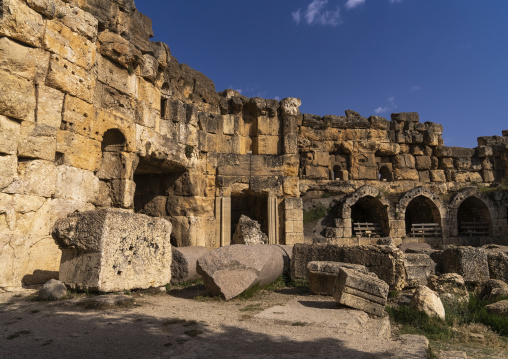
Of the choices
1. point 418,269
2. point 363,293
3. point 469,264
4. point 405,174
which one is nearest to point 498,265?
point 469,264

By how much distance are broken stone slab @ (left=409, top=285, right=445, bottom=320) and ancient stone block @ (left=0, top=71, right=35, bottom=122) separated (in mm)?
7163

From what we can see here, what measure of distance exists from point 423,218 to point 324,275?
41.9ft

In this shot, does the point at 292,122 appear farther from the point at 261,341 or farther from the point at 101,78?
the point at 261,341

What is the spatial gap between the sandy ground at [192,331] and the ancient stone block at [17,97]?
3165 millimetres

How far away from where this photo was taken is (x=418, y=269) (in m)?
7.02

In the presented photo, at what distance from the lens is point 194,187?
11.4 m

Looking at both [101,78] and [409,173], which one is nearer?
[101,78]

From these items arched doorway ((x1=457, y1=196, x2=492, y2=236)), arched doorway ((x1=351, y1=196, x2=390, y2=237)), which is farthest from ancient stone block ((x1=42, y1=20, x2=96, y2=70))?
arched doorway ((x1=457, y1=196, x2=492, y2=236))

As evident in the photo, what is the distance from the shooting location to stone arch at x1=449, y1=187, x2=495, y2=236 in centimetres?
1609

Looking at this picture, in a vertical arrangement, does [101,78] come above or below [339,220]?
above

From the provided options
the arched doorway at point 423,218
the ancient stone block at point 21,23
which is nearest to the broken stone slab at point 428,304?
the ancient stone block at point 21,23

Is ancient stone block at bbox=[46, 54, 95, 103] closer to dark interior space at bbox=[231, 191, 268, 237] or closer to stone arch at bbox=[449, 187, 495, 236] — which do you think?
dark interior space at bbox=[231, 191, 268, 237]

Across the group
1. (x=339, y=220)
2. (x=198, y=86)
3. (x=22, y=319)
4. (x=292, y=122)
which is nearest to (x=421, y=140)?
(x=339, y=220)

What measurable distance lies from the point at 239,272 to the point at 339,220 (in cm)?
950
